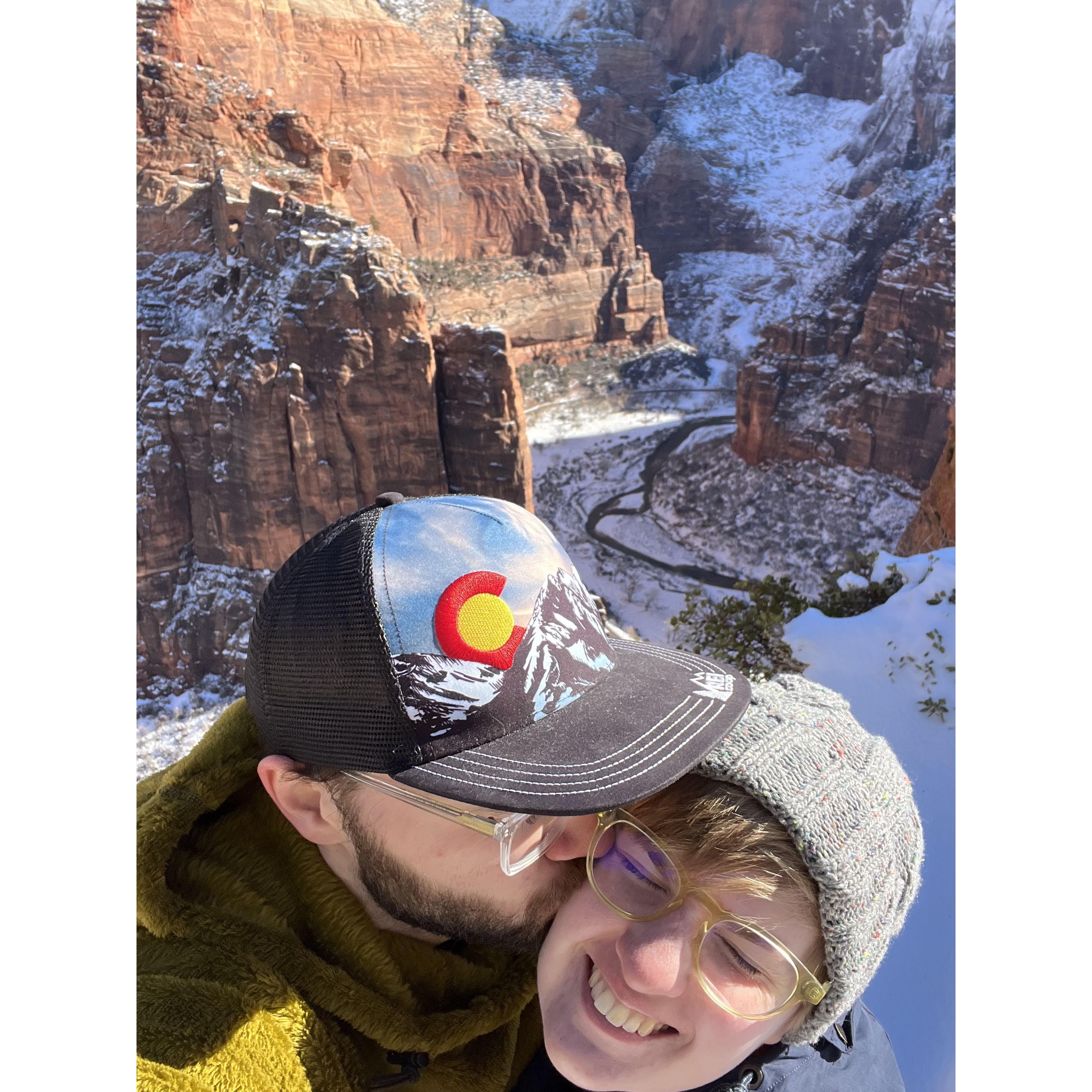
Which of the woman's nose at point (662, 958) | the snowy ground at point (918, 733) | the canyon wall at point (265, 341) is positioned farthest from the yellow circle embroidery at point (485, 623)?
the canyon wall at point (265, 341)

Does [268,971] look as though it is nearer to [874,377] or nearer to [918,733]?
[918,733]

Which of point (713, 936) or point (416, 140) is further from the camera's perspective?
point (416, 140)

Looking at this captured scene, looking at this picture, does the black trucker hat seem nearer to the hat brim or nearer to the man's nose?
the hat brim

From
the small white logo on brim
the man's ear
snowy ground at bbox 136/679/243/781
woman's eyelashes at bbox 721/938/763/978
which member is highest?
the small white logo on brim

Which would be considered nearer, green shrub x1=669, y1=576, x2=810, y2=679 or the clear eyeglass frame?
the clear eyeglass frame

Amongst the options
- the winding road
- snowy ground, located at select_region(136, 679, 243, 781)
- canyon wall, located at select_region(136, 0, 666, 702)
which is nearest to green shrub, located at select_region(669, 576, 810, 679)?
snowy ground, located at select_region(136, 679, 243, 781)

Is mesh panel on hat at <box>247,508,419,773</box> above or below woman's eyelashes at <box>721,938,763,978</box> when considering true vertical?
above

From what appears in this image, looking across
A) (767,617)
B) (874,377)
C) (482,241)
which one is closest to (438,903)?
(767,617)
